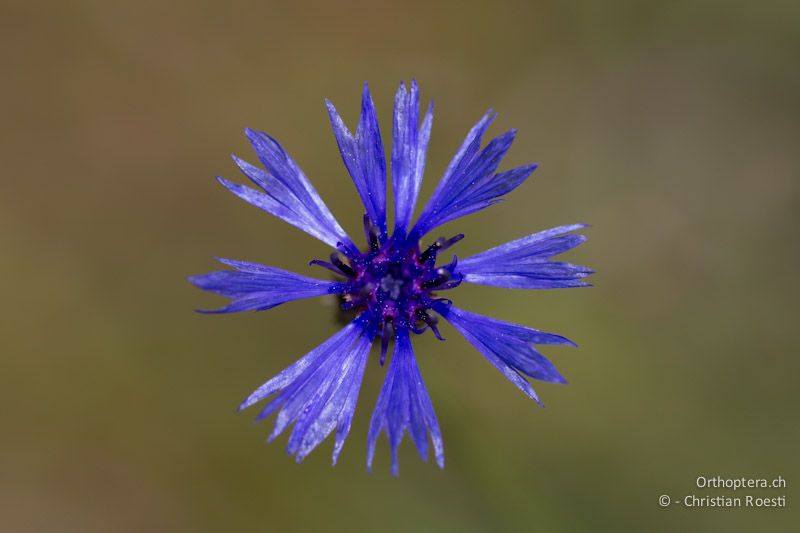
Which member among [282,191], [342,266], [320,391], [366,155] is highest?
[366,155]

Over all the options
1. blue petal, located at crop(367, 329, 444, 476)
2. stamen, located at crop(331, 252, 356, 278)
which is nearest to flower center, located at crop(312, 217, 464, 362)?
stamen, located at crop(331, 252, 356, 278)

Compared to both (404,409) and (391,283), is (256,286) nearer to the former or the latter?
(391,283)

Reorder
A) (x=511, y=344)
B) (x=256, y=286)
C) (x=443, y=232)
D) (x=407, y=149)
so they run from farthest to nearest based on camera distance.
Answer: (x=443, y=232) → (x=407, y=149) → (x=511, y=344) → (x=256, y=286)

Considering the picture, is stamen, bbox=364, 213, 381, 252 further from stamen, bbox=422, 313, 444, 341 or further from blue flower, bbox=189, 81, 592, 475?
stamen, bbox=422, 313, 444, 341

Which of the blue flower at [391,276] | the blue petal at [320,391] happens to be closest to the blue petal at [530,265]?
the blue flower at [391,276]

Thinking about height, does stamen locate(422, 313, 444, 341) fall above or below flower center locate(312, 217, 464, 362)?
below

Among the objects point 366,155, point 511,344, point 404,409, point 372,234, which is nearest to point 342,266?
point 372,234
